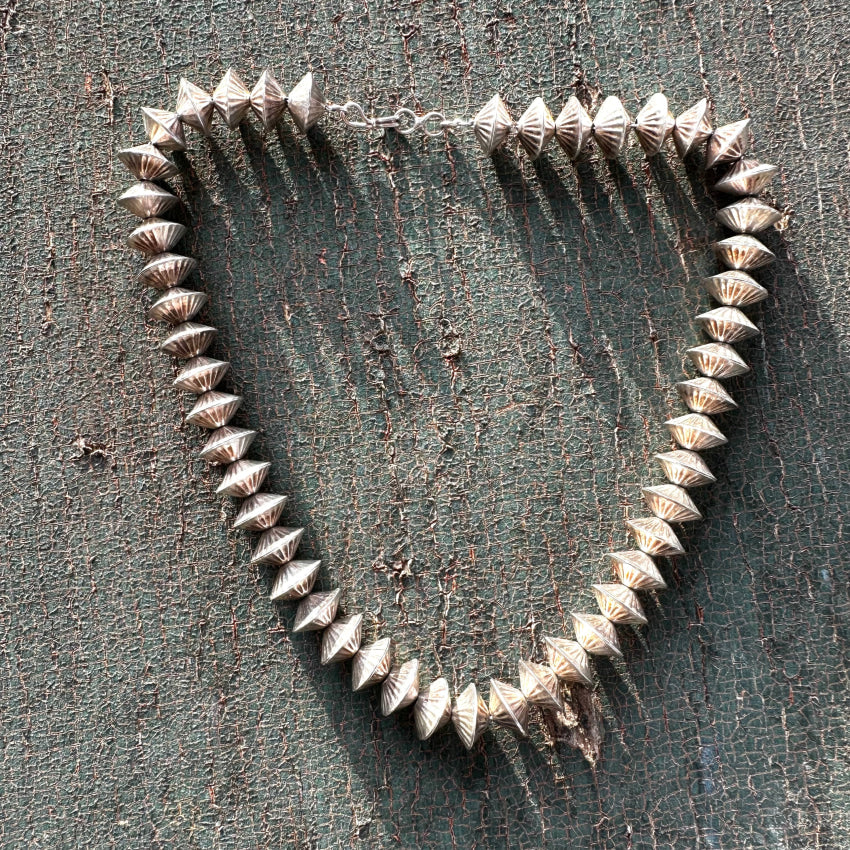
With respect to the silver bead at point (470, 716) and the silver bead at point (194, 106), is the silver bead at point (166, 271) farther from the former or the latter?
the silver bead at point (470, 716)

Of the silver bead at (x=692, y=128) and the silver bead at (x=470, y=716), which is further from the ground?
the silver bead at (x=692, y=128)

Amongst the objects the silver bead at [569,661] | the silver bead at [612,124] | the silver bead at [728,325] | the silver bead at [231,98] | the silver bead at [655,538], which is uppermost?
the silver bead at [231,98]

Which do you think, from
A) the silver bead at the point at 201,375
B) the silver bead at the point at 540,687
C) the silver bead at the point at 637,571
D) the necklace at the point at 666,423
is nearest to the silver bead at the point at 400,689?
the necklace at the point at 666,423

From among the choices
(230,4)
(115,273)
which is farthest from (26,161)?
(230,4)

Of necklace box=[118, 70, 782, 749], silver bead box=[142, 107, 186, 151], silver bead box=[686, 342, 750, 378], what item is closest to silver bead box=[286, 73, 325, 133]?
necklace box=[118, 70, 782, 749]

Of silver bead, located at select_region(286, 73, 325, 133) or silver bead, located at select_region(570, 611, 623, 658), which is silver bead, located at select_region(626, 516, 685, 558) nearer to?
silver bead, located at select_region(570, 611, 623, 658)

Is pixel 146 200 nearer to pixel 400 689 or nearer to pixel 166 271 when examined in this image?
pixel 166 271
